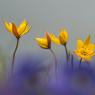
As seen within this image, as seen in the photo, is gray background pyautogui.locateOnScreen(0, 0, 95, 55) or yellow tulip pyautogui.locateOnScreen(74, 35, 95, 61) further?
gray background pyautogui.locateOnScreen(0, 0, 95, 55)

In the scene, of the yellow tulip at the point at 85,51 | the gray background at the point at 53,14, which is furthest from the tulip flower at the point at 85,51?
the gray background at the point at 53,14

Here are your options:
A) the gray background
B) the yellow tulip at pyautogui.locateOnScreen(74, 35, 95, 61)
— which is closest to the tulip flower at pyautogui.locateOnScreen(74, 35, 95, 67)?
the yellow tulip at pyautogui.locateOnScreen(74, 35, 95, 61)

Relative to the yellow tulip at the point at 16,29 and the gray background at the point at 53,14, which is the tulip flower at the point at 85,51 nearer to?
the yellow tulip at the point at 16,29

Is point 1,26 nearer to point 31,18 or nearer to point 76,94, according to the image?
point 31,18

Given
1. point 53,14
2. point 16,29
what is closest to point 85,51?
point 16,29

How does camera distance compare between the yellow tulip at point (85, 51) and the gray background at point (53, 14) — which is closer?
the yellow tulip at point (85, 51)

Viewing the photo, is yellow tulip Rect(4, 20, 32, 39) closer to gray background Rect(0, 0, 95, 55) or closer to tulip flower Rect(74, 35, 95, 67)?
tulip flower Rect(74, 35, 95, 67)

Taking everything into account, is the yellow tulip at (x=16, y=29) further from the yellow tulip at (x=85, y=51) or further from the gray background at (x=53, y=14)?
the gray background at (x=53, y=14)

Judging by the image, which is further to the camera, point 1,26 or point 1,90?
point 1,26

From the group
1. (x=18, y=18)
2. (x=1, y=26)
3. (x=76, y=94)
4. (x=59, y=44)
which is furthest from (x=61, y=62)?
(x=18, y=18)

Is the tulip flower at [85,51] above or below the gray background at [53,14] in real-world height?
below

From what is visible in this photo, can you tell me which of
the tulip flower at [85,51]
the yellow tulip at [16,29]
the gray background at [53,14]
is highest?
the gray background at [53,14]
